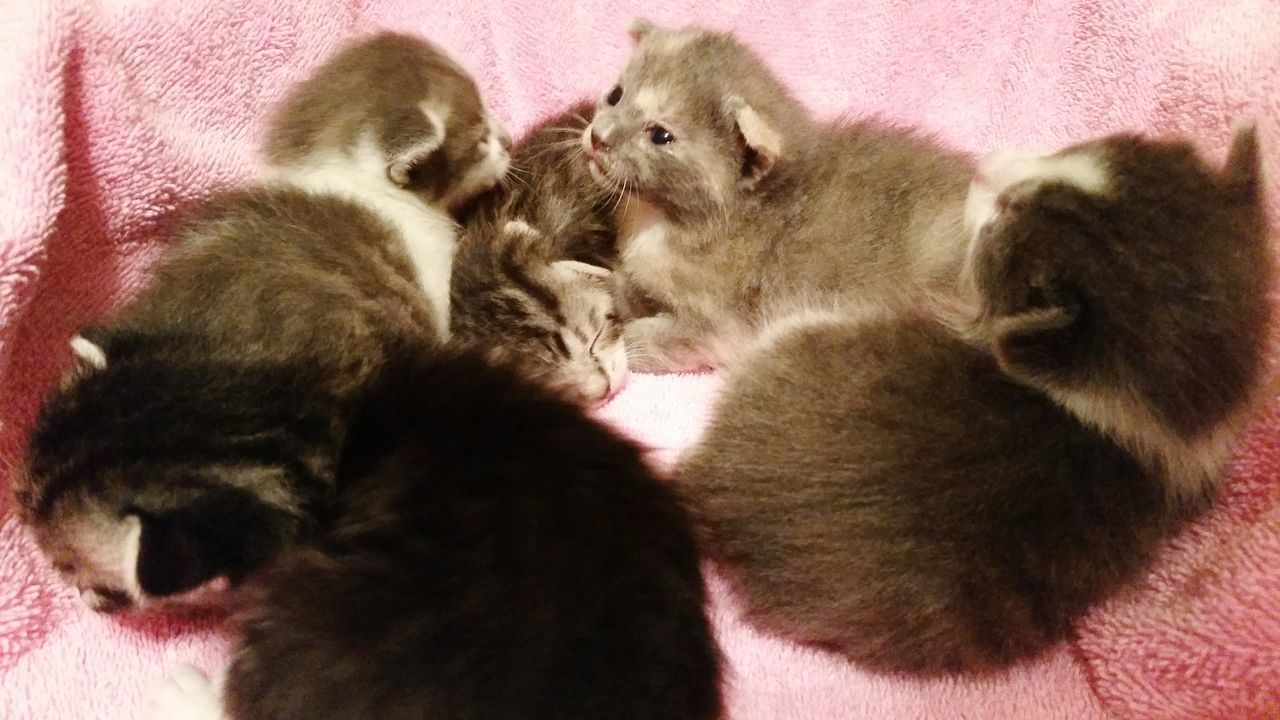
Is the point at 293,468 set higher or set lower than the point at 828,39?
lower

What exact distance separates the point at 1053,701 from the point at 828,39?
1.47m

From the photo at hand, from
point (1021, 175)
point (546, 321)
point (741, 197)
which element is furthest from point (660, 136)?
point (1021, 175)

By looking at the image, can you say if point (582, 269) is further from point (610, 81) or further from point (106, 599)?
point (106, 599)

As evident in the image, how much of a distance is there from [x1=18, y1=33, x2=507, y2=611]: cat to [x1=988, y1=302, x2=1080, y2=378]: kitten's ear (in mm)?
863

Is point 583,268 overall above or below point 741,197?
below

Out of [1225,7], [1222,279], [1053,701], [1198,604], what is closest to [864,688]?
[1053,701]

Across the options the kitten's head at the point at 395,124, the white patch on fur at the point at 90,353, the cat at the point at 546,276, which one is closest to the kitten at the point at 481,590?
the cat at the point at 546,276

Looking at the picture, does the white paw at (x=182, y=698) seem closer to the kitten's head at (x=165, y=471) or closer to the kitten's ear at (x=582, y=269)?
the kitten's head at (x=165, y=471)

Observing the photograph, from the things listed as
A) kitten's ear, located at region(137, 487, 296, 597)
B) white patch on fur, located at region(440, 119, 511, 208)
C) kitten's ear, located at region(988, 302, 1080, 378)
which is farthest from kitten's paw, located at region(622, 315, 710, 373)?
kitten's ear, located at region(137, 487, 296, 597)

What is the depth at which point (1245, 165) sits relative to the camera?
1.21m

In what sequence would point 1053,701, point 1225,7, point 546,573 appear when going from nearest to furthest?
point 546,573 < point 1053,701 < point 1225,7

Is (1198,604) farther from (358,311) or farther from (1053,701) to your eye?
(358,311)

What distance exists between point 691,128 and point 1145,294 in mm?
794

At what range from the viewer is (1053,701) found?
121 centimetres
